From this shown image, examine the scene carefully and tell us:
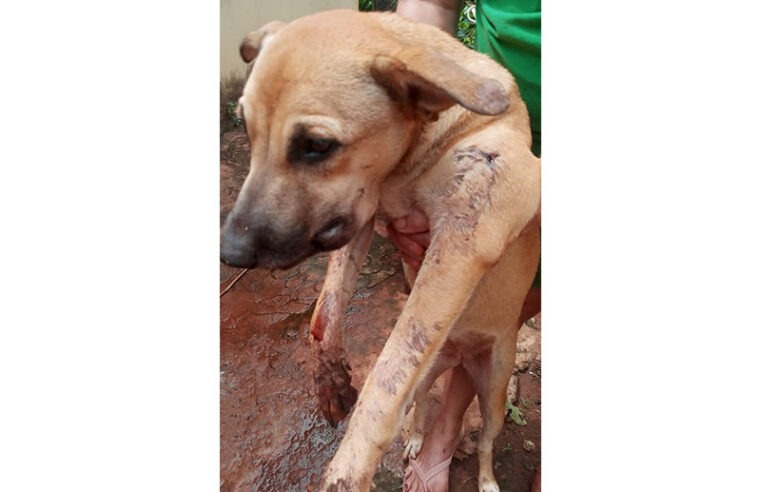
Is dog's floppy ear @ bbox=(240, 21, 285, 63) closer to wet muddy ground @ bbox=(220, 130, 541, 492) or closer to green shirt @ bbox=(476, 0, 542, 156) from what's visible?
wet muddy ground @ bbox=(220, 130, 541, 492)

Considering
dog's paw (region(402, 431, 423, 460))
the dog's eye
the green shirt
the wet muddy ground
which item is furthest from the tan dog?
dog's paw (region(402, 431, 423, 460))

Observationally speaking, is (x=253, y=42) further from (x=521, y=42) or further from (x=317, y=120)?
(x=521, y=42)

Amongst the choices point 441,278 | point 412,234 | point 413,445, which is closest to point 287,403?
point 413,445

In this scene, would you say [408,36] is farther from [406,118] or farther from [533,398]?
[533,398]

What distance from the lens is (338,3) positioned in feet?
4.92

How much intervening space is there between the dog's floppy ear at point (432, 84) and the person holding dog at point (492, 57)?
0.33 m

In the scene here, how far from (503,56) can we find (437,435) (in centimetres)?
130

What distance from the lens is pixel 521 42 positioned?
1.69m

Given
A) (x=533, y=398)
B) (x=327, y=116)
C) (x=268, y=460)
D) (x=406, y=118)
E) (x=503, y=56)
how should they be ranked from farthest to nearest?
(x=268, y=460) < (x=533, y=398) < (x=503, y=56) < (x=406, y=118) < (x=327, y=116)

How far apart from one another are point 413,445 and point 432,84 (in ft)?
4.93

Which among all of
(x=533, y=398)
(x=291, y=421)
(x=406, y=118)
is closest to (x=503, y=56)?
(x=406, y=118)

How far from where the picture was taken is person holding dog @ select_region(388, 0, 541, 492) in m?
1.63

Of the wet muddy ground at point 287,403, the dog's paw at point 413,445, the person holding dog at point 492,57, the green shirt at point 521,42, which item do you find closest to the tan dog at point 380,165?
the person holding dog at point 492,57

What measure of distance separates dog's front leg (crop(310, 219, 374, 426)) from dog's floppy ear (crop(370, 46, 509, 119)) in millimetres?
469
